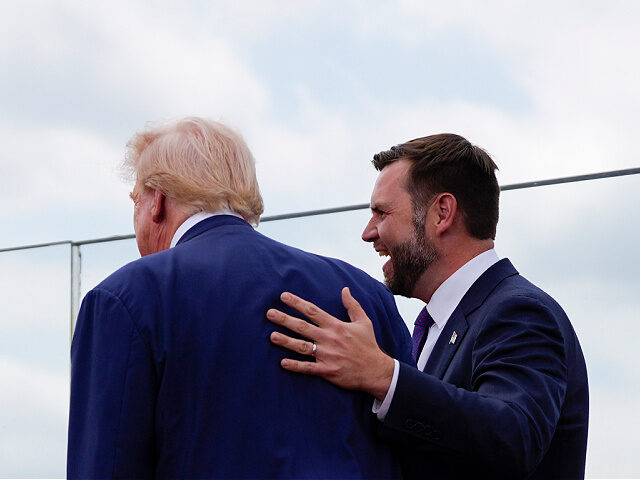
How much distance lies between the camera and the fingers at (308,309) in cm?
164

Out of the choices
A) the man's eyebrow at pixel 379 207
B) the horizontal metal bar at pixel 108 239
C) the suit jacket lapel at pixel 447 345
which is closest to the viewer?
the suit jacket lapel at pixel 447 345

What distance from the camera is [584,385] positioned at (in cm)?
209

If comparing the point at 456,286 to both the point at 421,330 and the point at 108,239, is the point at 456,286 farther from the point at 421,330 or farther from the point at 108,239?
the point at 108,239

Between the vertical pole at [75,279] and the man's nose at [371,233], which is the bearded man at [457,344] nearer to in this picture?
the man's nose at [371,233]

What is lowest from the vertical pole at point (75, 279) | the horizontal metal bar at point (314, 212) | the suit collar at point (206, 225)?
the suit collar at point (206, 225)

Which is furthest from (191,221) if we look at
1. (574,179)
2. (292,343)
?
(574,179)

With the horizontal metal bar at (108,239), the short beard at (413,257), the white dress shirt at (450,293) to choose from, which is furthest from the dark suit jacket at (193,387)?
the horizontal metal bar at (108,239)

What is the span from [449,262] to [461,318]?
0.24 metres

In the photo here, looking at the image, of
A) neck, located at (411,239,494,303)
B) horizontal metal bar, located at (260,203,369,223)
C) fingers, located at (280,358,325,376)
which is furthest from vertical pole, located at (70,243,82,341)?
fingers, located at (280,358,325,376)

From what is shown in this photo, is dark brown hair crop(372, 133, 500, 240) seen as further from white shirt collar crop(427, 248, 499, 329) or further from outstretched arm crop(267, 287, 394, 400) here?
outstretched arm crop(267, 287, 394, 400)

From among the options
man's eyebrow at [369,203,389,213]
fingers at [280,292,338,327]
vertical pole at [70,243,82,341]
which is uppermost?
vertical pole at [70,243,82,341]

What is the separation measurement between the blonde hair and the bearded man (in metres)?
0.28

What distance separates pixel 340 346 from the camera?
65.9 inches

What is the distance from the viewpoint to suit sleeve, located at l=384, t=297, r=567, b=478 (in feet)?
5.74
